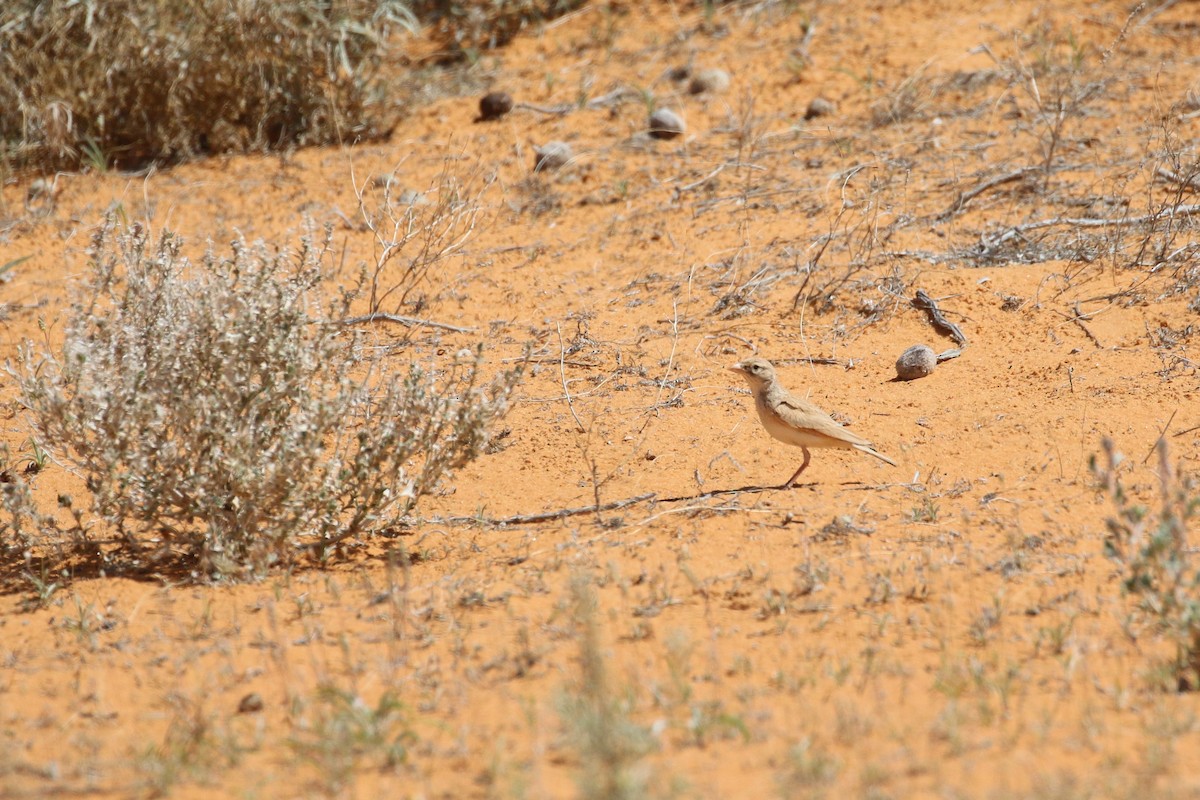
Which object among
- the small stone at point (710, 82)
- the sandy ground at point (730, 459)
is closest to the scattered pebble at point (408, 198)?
the sandy ground at point (730, 459)

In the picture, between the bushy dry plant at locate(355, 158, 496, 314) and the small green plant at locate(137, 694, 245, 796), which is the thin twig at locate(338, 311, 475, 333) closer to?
the bushy dry plant at locate(355, 158, 496, 314)

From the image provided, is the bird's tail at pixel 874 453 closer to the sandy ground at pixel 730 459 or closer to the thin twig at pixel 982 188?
the sandy ground at pixel 730 459

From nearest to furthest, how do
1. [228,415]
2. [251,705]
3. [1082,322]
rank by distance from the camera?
[251,705] < [228,415] < [1082,322]

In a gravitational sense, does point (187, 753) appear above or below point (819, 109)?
above

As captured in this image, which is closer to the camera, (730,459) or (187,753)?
(187,753)

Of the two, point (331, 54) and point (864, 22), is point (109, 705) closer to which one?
point (331, 54)

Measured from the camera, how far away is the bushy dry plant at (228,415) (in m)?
5.06

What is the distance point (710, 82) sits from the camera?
10.7 m

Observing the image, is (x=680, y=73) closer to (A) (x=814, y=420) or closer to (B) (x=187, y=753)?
(A) (x=814, y=420)

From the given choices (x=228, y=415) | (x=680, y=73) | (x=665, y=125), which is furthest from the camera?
(x=680, y=73)

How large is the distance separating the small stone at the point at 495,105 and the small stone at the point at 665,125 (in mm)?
1373

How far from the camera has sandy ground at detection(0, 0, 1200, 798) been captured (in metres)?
3.77

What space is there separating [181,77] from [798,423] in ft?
22.0

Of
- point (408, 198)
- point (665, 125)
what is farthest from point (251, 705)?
point (665, 125)
